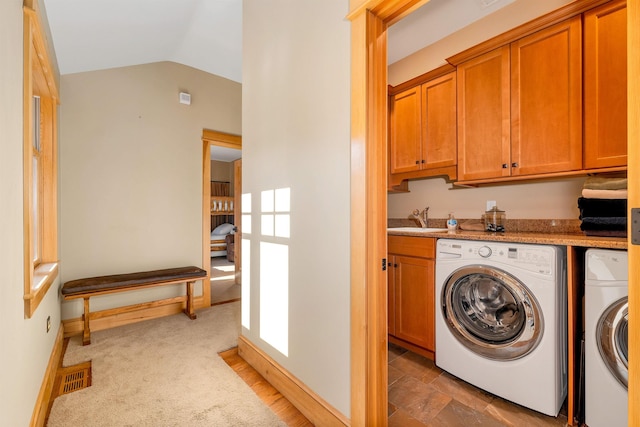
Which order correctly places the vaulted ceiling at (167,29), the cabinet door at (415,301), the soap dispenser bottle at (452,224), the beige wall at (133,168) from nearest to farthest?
1. the vaulted ceiling at (167,29)
2. the cabinet door at (415,301)
3. the soap dispenser bottle at (452,224)
4. the beige wall at (133,168)

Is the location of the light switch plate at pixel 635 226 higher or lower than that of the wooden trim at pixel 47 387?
→ higher

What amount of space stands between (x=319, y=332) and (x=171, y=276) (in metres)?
1.99

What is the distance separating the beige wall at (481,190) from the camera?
2166 millimetres

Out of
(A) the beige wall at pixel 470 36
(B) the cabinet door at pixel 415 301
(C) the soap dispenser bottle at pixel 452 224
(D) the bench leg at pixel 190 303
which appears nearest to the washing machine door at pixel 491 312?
(B) the cabinet door at pixel 415 301

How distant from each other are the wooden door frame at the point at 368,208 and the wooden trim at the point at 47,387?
157 centimetres

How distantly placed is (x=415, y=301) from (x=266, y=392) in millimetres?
1232

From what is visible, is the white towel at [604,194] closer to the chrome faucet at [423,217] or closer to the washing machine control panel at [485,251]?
the washing machine control panel at [485,251]

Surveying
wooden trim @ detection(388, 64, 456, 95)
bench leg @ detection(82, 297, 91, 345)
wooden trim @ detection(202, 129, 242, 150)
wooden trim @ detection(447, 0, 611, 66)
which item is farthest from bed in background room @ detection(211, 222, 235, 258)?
wooden trim @ detection(447, 0, 611, 66)

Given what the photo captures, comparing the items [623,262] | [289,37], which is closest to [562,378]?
[623,262]

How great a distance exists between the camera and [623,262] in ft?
4.39

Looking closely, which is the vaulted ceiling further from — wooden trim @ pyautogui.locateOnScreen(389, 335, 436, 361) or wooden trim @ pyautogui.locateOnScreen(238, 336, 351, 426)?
wooden trim @ pyautogui.locateOnScreen(389, 335, 436, 361)

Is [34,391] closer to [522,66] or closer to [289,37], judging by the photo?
[289,37]

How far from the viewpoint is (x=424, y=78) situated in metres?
2.72

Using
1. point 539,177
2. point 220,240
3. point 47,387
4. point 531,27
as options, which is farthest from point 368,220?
point 220,240
